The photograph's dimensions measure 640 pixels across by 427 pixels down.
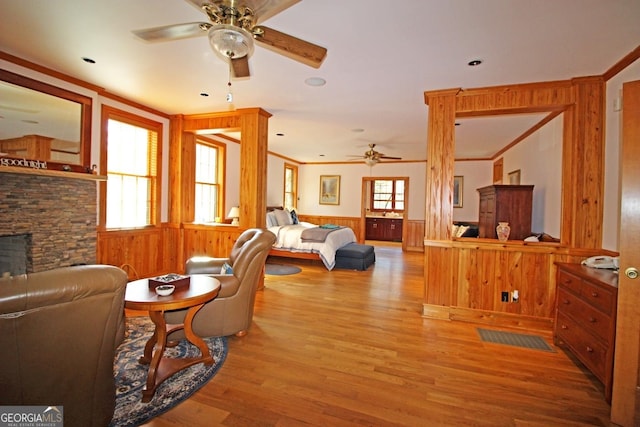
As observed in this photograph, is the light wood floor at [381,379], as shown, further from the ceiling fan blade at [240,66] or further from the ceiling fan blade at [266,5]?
the ceiling fan blade at [266,5]

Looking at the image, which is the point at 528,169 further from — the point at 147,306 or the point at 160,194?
the point at 160,194

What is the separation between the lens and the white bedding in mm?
5953

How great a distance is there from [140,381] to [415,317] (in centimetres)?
282

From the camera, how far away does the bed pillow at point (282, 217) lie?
723cm

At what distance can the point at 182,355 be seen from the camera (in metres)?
2.51

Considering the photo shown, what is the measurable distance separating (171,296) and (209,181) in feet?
14.8

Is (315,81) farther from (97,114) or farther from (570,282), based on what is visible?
(570,282)

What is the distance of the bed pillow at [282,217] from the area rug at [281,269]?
1.28 meters

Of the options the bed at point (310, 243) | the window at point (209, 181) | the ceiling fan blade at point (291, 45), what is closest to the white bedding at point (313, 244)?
the bed at point (310, 243)

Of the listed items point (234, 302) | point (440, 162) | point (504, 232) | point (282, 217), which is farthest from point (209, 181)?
point (504, 232)

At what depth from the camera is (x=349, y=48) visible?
270cm

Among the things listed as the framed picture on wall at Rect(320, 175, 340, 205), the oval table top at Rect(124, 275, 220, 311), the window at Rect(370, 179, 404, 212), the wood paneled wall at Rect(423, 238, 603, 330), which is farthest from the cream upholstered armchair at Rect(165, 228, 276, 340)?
the window at Rect(370, 179, 404, 212)

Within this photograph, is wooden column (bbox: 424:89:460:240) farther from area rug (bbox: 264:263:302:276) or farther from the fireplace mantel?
the fireplace mantel

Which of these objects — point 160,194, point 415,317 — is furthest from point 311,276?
point 160,194
